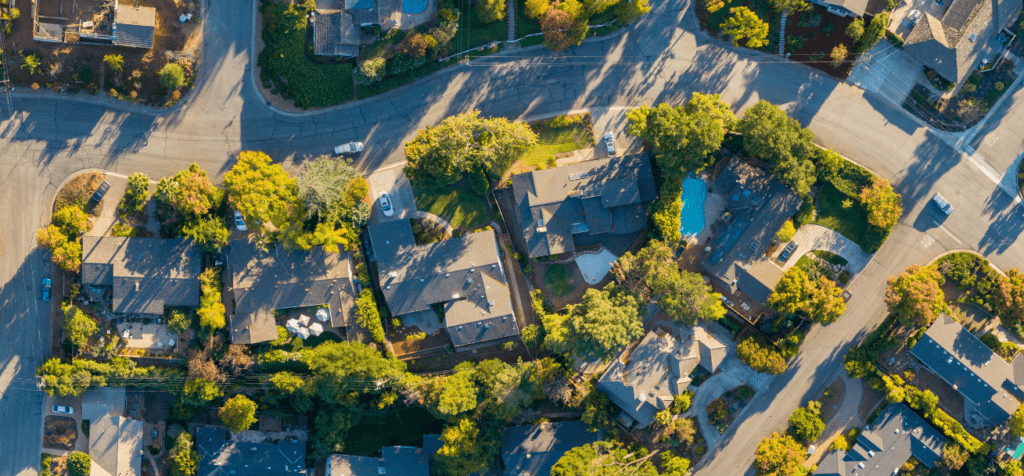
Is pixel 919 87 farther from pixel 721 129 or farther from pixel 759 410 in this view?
pixel 759 410

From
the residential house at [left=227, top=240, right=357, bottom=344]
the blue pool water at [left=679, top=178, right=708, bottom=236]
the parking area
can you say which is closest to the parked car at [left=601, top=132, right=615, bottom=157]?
the blue pool water at [left=679, top=178, right=708, bottom=236]

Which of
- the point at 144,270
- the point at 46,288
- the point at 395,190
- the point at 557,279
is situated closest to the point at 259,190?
the point at 395,190

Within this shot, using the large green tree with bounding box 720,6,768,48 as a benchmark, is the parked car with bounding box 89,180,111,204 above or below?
below

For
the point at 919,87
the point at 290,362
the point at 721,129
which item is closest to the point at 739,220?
the point at 721,129

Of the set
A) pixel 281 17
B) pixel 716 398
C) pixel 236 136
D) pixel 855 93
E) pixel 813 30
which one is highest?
pixel 813 30

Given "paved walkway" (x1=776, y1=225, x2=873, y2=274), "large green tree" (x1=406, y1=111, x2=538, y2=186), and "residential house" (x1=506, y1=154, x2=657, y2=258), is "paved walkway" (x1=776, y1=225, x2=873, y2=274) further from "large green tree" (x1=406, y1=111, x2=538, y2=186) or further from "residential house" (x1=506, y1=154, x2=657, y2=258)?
"large green tree" (x1=406, y1=111, x2=538, y2=186)

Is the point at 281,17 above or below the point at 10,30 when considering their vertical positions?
above

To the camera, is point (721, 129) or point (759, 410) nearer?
point (721, 129)

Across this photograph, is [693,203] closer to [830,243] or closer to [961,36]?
[830,243]
